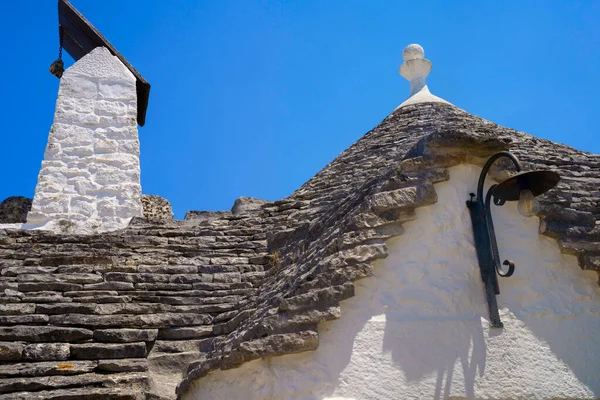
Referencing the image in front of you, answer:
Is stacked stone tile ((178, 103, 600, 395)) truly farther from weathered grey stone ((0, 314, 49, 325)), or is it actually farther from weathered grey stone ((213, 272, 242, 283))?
weathered grey stone ((0, 314, 49, 325))

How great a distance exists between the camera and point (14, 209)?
8.73 meters

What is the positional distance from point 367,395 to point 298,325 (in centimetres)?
56

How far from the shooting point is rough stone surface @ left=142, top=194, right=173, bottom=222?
878cm

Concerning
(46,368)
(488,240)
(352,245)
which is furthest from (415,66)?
(46,368)

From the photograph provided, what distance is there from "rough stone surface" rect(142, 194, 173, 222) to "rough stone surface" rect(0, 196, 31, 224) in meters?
1.74

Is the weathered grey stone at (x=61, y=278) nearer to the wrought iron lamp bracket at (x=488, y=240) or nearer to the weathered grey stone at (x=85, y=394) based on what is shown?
the weathered grey stone at (x=85, y=394)

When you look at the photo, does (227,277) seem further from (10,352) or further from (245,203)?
(245,203)

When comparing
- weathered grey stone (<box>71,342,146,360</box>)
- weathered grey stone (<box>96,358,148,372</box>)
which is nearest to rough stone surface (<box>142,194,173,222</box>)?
weathered grey stone (<box>71,342,146,360</box>)

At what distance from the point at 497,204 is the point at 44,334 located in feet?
10.9

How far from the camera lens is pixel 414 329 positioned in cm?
358

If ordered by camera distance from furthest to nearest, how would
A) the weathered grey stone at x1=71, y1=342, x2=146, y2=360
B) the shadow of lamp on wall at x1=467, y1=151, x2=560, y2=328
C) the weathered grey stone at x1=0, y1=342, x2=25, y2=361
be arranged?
the weathered grey stone at x1=71, y1=342, x2=146, y2=360 < the weathered grey stone at x1=0, y1=342, x2=25, y2=361 < the shadow of lamp on wall at x1=467, y1=151, x2=560, y2=328

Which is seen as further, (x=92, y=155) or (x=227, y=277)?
(x=92, y=155)

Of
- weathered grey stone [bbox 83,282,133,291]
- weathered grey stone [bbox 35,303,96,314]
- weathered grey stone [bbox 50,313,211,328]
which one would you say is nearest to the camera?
weathered grey stone [bbox 50,313,211,328]

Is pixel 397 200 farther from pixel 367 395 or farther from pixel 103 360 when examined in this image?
pixel 103 360
